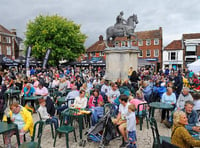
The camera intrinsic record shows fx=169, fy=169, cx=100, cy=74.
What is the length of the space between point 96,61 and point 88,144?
22402 mm

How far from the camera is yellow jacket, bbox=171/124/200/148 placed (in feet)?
9.46

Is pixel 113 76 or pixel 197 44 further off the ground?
pixel 197 44

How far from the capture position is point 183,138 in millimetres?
2949

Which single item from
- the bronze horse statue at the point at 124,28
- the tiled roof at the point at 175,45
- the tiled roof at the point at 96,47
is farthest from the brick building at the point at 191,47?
the bronze horse statue at the point at 124,28

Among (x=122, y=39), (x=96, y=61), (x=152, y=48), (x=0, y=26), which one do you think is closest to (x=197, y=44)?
(x=152, y=48)

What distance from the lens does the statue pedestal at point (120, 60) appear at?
12750 millimetres

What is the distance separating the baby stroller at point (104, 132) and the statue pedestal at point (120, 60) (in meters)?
8.52

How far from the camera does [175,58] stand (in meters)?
39.0

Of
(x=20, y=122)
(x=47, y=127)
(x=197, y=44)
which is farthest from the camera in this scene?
A: (x=197, y=44)

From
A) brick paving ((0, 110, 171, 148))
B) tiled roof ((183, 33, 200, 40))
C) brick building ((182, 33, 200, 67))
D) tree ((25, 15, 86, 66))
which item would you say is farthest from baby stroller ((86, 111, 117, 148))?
tiled roof ((183, 33, 200, 40))

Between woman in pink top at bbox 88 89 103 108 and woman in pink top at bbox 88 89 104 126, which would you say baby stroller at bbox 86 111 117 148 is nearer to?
woman in pink top at bbox 88 89 104 126

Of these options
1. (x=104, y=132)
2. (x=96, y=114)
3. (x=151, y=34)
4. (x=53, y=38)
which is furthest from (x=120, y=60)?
(x=151, y=34)

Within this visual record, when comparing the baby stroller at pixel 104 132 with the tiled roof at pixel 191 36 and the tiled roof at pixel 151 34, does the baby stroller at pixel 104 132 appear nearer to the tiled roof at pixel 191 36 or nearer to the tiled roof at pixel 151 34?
Answer: the tiled roof at pixel 191 36

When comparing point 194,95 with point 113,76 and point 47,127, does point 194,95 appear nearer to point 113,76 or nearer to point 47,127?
point 47,127
